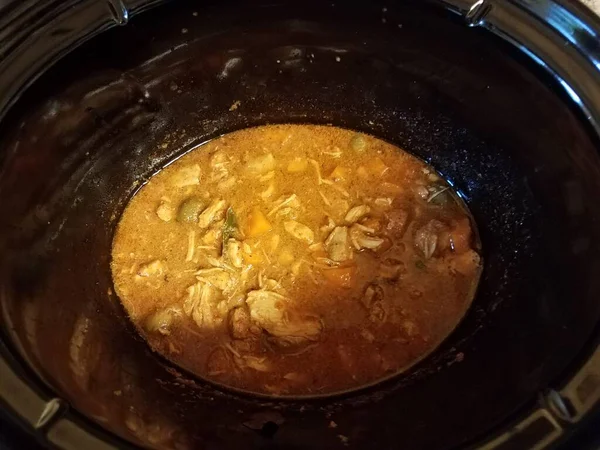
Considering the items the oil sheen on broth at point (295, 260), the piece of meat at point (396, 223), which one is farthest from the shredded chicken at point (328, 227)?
the piece of meat at point (396, 223)

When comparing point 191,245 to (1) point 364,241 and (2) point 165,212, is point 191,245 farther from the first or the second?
(1) point 364,241

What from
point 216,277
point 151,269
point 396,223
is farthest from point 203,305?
point 396,223

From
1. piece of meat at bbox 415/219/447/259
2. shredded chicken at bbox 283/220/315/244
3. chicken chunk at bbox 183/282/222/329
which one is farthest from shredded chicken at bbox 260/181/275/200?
piece of meat at bbox 415/219/447/259

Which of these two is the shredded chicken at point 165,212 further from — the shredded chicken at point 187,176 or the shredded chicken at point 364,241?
the shredded chicken at point 364,241

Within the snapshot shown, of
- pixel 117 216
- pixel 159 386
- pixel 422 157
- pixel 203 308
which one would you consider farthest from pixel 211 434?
pixel 422 157

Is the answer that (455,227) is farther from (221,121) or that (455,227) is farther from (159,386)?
(159,386)
